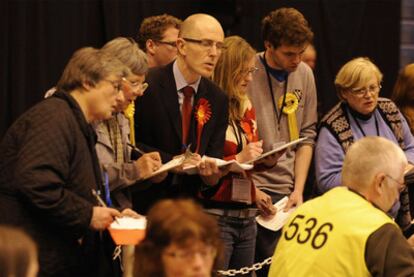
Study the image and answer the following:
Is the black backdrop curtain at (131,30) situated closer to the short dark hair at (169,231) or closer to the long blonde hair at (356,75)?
the long blonde hair at (356,75)

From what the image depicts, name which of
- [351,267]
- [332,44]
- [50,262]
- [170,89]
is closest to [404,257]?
[351,267]

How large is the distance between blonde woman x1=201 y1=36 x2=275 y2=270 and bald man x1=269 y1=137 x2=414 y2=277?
1.16 metres

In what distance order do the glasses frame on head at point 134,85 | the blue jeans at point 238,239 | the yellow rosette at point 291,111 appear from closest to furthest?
the glasses frame on head at point 134,85, the blue jeans at point 238,239, the yellow rosette at point 291,111

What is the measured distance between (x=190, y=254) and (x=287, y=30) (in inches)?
110

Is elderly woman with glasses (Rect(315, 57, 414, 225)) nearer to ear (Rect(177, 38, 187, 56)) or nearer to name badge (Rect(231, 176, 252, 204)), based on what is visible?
name badge (Rect(231, 176, 252, 204))

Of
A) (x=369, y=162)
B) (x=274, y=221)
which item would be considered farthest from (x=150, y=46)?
(x=369, y=162)

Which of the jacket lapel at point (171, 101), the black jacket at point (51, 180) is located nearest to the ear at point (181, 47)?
the jacket lapel at point (171, 101)

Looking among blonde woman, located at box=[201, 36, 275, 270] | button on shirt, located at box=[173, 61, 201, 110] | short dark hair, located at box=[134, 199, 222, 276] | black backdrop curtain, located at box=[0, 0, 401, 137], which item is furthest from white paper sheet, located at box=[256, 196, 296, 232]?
short dark hair, located at box=[134, 199, 222, 276]

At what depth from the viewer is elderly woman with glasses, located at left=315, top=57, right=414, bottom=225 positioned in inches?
223

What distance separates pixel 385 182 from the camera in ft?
13.3

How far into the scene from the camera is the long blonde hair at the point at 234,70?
546 centimetres

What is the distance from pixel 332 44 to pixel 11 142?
4.08 m

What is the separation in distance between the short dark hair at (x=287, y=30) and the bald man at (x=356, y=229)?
168cm

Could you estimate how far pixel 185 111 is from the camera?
17.0 feet
